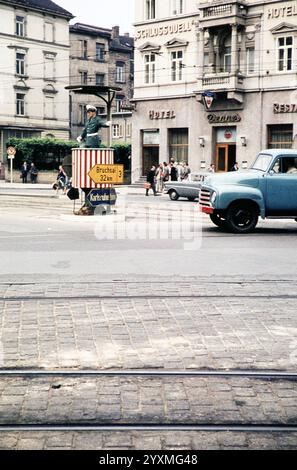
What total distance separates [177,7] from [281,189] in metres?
31.6

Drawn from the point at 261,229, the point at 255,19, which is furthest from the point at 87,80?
the point at 261,229

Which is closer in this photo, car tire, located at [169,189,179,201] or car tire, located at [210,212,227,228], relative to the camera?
car tire, located at [210,212,227,228]

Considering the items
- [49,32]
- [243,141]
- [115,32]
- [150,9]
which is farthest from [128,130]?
[243,141]

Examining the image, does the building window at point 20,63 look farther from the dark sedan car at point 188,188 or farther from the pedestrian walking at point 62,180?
the dark sedan car at point 188,188

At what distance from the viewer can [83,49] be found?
73.2 m

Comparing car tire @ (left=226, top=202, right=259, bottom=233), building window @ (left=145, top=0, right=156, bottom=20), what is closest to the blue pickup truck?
car tire @ (left=226, top=202, right=259, bottom=233)

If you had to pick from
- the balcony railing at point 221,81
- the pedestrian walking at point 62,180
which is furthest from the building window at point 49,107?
the pedestrian walking at point 62,180

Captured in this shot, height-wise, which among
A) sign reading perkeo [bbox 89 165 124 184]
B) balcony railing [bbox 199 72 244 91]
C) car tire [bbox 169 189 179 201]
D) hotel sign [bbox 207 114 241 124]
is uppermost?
balcony railing [bbox 199 72 244 91]

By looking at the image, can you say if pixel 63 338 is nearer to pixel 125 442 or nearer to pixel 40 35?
pixel 125 442

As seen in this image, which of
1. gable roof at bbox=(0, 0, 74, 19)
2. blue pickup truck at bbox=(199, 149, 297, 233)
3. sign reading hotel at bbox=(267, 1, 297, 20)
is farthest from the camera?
gable roof at bbox=(0, 0, 74, 19)

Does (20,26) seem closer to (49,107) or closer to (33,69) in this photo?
(33,69)

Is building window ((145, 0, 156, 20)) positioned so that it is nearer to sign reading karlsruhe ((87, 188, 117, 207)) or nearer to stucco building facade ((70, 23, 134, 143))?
stucco building facade ((70, 23, 134, 143))

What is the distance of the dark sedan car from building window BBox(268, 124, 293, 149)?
10.9 m

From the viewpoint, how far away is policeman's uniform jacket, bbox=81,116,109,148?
19312mm
